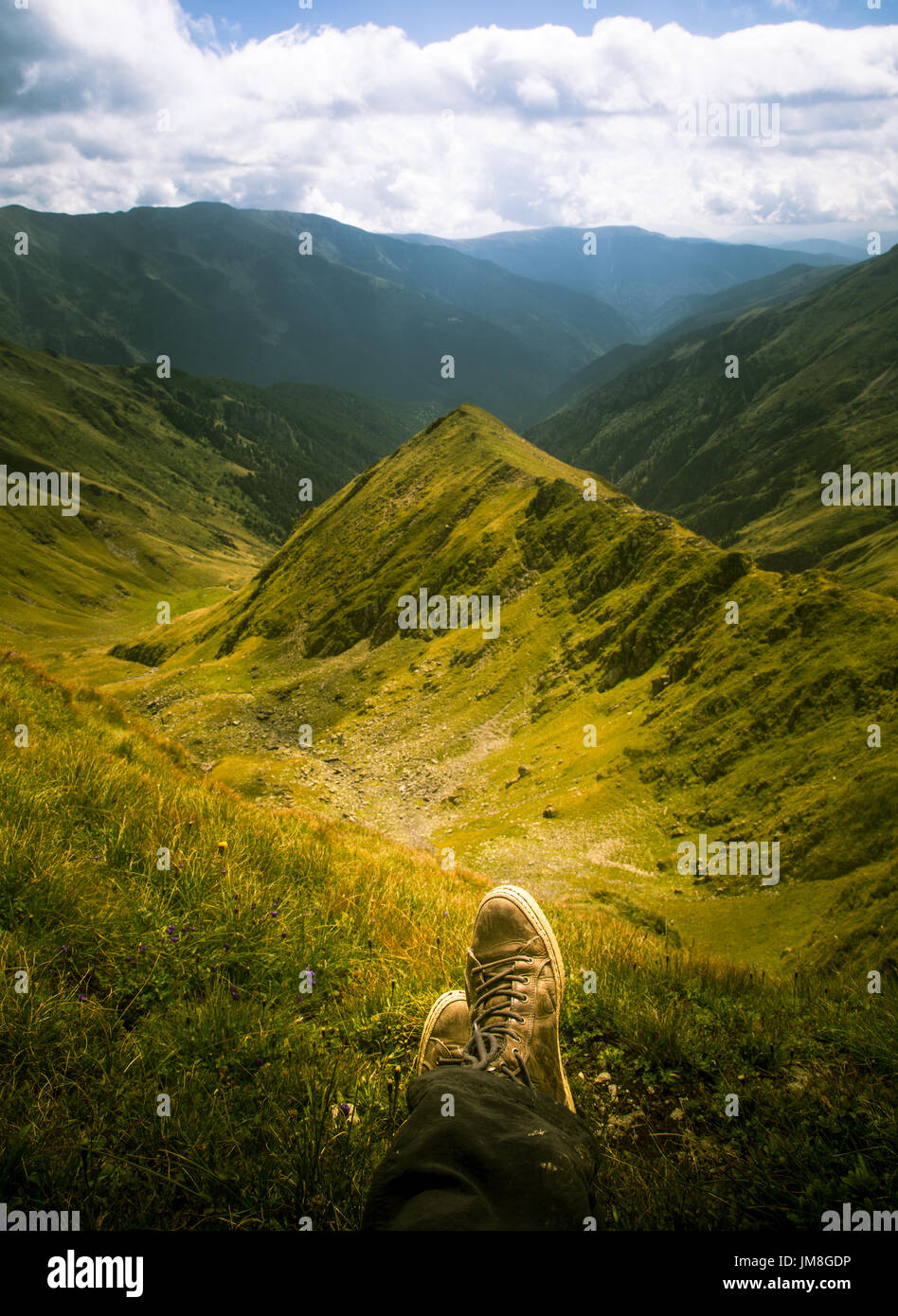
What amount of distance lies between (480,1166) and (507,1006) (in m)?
1.40

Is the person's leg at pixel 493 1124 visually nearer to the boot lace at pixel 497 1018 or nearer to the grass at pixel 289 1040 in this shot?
the boot lace at pixel 497 1018

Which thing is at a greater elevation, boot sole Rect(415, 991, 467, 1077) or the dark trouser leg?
boot sole Rect(415, 991, 467, 1077)

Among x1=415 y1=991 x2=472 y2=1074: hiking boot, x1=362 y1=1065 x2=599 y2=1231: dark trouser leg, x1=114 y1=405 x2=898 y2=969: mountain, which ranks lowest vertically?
x1=362 y1=1065 x2=599 y2=1231: dark trouser leg

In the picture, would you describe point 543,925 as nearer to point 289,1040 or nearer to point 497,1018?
point 497,1018

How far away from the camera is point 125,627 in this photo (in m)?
182

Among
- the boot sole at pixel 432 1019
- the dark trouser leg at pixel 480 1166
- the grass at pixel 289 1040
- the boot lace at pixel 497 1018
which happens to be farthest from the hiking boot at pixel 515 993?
the dark trouser leg at pixel 480 1166

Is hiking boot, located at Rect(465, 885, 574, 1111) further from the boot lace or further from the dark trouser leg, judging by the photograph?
the dark trouser leg

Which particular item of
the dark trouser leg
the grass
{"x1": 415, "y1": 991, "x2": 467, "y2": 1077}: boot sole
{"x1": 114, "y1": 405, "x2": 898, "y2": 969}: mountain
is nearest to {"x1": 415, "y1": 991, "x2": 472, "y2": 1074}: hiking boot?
{"x1": 415, "y1": 991, "x2": 467, "y2": 1077}: boot sole

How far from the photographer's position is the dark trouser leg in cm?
258

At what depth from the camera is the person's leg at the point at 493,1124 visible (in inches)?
104

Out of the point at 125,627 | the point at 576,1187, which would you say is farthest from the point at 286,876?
the point at 125,627

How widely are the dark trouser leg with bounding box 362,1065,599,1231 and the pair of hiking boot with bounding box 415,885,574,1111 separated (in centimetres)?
50

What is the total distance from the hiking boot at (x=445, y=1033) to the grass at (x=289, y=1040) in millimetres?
195

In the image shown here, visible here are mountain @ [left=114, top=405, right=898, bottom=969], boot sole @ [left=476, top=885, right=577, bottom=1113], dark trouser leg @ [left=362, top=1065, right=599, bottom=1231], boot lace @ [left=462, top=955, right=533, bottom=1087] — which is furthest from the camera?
mountain @ [left=114, top=405, right=898, bottom=969]
